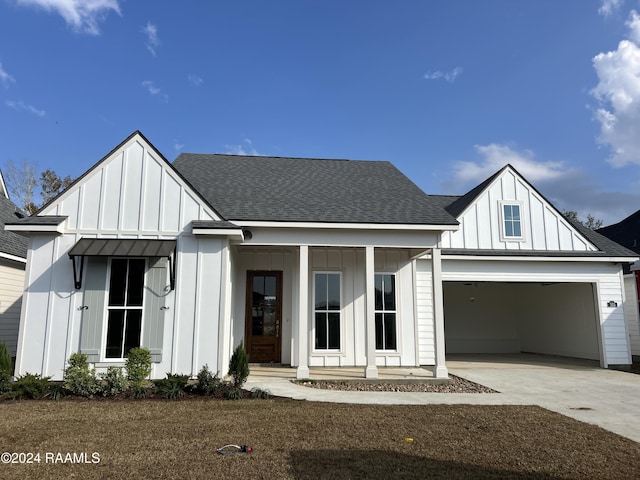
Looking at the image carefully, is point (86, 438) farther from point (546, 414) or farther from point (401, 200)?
point (401, 200)

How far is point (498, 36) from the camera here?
1202cm

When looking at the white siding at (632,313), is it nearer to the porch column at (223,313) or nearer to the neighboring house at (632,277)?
the neighboring house at (632,277)

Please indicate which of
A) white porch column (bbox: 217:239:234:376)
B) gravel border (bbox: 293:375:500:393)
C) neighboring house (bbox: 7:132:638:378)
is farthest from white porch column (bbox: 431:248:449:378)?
white porch column (bbox: 217:239:234:376)

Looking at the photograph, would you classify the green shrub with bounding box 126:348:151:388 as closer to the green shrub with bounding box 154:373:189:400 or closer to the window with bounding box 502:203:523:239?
the green shrub with bounding box 154:373:189:400

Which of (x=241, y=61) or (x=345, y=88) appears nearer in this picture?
(x=241, y=61)

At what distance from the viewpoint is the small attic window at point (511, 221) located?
1291cm

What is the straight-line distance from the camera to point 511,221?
42.9 ft

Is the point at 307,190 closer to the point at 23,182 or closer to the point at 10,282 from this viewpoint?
the point at 10,282

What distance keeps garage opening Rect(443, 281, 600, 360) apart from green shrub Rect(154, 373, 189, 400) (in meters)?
11.0

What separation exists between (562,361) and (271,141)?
13.5 m

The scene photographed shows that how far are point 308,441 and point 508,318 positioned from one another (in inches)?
578

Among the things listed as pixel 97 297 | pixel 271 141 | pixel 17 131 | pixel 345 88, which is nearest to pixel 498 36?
pixel 345 88

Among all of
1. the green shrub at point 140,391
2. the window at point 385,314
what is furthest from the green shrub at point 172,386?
the window at point 385,314

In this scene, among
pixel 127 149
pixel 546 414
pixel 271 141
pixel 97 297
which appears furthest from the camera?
pixel 271 141
